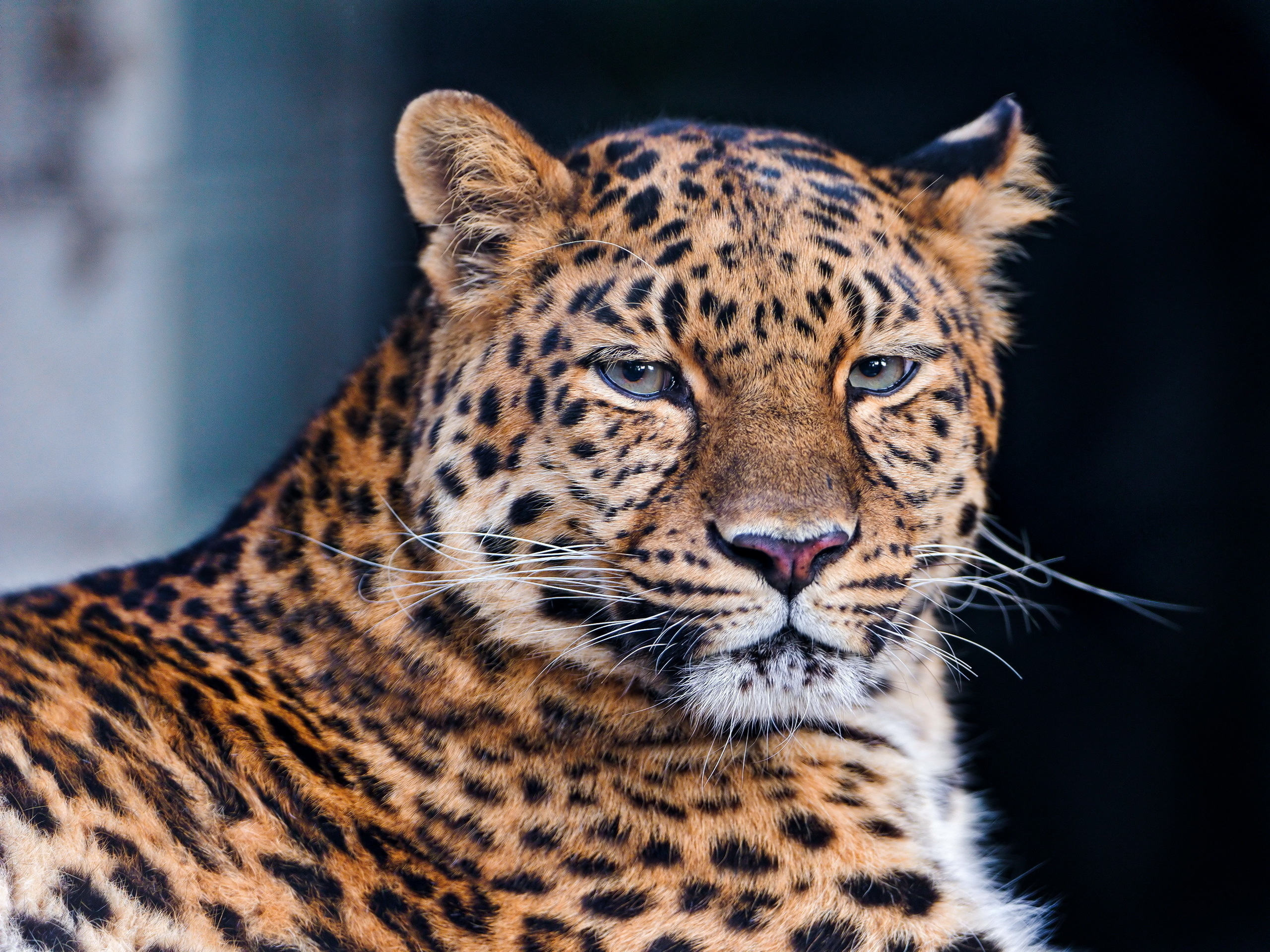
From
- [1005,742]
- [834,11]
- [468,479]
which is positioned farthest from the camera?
[1005,742]

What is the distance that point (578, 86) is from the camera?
4105 mm

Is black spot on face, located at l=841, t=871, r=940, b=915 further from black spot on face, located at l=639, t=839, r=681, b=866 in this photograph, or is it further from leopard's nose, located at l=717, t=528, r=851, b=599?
leopard's nose, located at l=717, t=528, r=851, b=599

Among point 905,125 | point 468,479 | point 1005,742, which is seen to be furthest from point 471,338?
point 1005,742

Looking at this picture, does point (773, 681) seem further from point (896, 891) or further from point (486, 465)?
point (486, 465)

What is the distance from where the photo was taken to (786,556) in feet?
6.77

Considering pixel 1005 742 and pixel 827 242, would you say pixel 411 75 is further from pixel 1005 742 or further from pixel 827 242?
pixel 1005 742

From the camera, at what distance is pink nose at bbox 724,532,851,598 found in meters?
2.06

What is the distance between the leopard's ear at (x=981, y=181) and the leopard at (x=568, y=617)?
0.55 ft

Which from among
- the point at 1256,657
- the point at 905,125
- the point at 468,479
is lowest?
the point at 1256,657

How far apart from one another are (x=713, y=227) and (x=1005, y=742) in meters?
3.07

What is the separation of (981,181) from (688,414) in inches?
36.1

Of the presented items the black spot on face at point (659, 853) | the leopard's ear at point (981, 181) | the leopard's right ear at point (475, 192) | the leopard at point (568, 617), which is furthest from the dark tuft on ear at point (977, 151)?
the black spot on face at point (659, 853)

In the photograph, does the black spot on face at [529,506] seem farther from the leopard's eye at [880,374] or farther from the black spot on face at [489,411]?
the leopard's eye at [880,374]

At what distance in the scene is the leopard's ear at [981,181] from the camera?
262 centimetres
